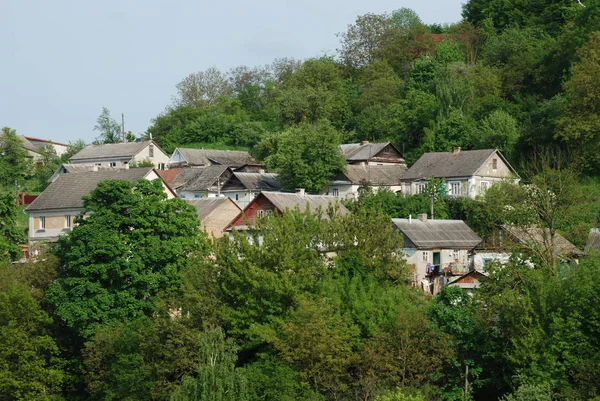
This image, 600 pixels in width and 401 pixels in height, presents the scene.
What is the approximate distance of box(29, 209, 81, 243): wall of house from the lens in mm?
52594

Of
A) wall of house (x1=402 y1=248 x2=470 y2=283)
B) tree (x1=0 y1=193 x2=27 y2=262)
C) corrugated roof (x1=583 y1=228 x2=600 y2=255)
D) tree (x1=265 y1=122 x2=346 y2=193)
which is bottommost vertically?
wall of house (x1=402 y1=248 x2=470 y2=283)

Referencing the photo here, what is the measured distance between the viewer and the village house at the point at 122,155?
72688 millimetres

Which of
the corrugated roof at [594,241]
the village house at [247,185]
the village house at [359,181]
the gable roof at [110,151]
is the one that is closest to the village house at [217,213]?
the village house at [247,185]

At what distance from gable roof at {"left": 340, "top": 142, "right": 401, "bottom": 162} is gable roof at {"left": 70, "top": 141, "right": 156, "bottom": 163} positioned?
18042 millimetres

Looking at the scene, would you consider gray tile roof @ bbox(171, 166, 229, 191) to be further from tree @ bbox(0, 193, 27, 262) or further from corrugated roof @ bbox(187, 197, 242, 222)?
tree @ bbox(0, 193, 27, 262)

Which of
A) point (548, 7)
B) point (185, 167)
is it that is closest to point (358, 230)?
point (185, 167)

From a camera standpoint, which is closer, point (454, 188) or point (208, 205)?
point (208, 205)

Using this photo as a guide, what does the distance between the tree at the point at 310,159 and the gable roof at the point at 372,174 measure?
77 centimetres

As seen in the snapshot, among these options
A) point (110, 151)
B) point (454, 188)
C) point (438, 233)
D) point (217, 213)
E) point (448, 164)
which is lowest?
point (438, 233)

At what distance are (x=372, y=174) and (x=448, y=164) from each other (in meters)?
5.29

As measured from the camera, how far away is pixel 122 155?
73750 mm

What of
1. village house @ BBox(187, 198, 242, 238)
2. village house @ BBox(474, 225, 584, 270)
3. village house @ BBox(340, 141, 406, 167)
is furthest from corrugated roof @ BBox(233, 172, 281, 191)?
village house @ BBox(474, 225, 584, 270)

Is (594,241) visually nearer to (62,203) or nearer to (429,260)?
(429,260)

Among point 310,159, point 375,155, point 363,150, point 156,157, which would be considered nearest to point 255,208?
point 310,159
